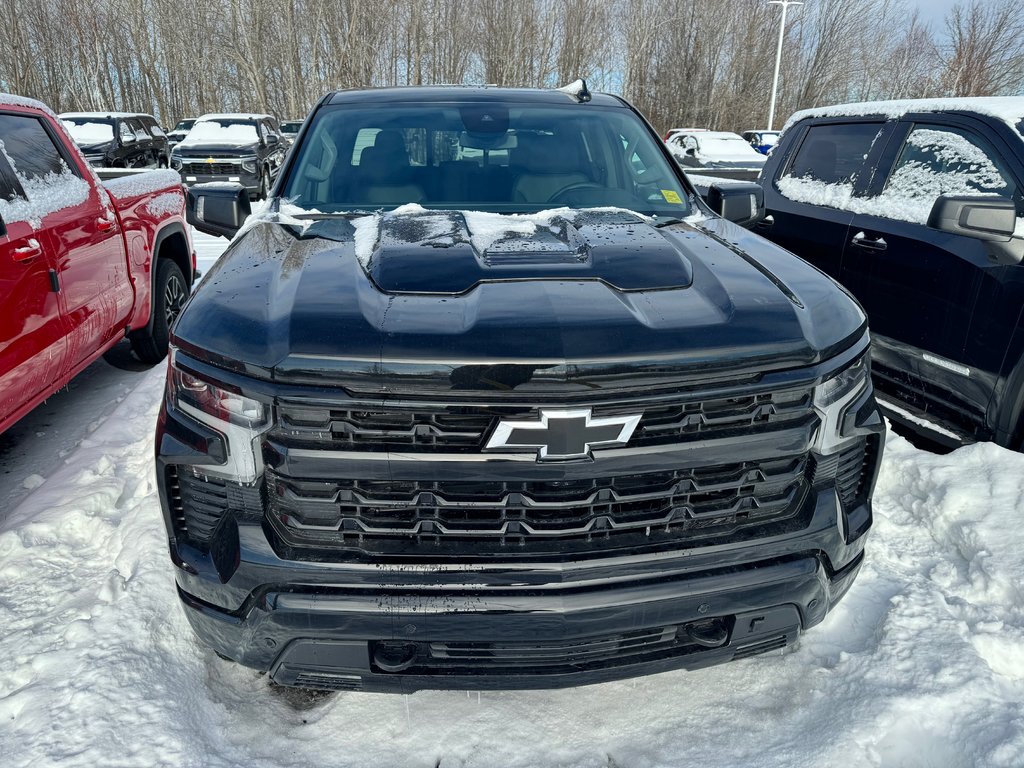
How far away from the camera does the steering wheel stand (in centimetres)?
318

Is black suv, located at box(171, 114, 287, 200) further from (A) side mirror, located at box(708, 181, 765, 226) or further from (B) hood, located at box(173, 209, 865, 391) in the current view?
(B) hood, located at box(173, 209, 865, 391)

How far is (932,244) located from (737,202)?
4.59 feet

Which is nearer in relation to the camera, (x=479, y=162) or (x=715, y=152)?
(x=479, y=162)

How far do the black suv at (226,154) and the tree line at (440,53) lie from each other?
17563 millimetres

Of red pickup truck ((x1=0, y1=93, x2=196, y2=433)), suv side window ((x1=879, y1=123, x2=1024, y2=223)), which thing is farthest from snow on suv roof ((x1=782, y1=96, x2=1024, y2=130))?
red pickup truck ((x1=0, y1=93, x2=196, y2=433))

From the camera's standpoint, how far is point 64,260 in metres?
3.94

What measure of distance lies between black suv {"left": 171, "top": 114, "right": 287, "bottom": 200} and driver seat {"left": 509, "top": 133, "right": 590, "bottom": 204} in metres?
12.8

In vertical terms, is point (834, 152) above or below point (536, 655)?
above

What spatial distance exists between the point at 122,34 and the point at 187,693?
4306 cm

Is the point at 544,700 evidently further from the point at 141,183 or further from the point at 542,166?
the point at 141,183

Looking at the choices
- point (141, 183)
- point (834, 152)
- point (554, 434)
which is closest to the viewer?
point (554, 434)

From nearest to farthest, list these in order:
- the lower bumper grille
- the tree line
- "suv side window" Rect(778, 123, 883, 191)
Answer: the lower bumper grille, "suv side window" Rect(778, 123, 883, 191), the tree line

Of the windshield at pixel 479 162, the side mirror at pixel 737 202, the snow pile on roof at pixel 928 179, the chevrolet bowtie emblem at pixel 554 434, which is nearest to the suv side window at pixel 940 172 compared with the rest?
the snow pile on roof at pixel 928 179

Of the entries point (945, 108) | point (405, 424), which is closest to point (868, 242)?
point (945, 108)
